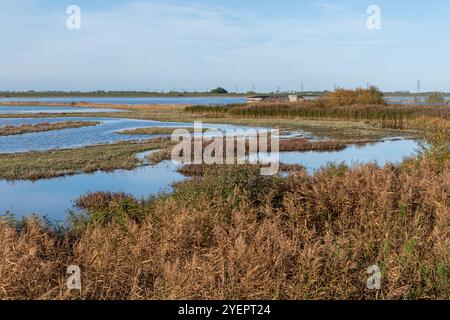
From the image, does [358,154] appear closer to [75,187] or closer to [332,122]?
[75,187]

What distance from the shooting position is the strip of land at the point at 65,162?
2112cm

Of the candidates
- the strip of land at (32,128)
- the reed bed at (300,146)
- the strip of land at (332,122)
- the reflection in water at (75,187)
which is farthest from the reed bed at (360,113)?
the reflection in water at (75,187)

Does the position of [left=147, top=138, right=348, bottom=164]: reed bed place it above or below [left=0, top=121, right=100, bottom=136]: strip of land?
below

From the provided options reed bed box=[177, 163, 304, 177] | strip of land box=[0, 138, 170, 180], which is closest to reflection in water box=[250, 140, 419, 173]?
reed bed box=[177, 163, 304, 177]

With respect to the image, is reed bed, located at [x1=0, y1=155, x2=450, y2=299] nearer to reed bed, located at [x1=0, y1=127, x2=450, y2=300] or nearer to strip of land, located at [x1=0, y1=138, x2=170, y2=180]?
reed bed, located at [x1=0, y1=127, x2=450, y2=300]

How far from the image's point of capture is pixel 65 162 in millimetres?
23812

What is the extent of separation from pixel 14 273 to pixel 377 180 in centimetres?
599

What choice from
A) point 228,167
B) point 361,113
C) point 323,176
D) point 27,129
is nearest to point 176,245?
point 228,167

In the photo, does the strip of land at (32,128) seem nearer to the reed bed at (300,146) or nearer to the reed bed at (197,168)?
the reed bed at (300,146)

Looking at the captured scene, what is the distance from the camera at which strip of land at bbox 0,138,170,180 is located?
69.3ft

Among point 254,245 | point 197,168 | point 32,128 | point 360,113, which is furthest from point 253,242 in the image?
point 360,113

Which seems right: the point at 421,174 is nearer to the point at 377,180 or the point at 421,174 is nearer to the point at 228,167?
the point at 377,180

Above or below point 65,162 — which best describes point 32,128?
above
